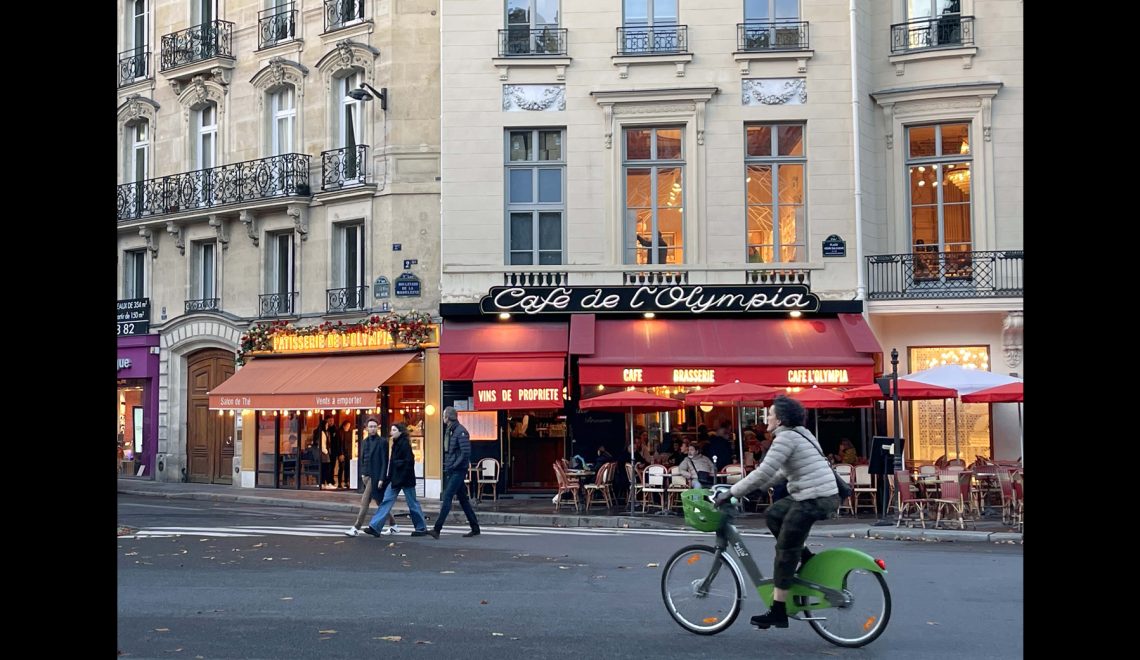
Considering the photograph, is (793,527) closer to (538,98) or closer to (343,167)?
(538,98)

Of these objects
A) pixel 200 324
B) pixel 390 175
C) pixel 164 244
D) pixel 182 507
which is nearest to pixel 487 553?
pixel 182 507

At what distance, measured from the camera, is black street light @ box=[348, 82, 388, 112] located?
24.8 m

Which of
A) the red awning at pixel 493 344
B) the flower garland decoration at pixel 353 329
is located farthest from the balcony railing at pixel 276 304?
the red awning at pixel 493 344

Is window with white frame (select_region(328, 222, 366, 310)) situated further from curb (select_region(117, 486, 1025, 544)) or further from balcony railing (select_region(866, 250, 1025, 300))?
balcony railing (select_region(866, 250, 1025, 300))

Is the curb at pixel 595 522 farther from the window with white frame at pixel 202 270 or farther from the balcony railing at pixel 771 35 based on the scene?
the balcony railing at pixel 771 35

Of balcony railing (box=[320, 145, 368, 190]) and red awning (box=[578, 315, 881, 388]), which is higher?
balcony railing (box=[320, 145, 368, 190])

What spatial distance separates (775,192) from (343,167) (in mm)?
9367

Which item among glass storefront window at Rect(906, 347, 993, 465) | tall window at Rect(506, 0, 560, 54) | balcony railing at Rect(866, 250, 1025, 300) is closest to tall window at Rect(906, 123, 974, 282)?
balcony railing at Rect(866, 250, 1025, 300)

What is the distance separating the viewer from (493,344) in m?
23.3

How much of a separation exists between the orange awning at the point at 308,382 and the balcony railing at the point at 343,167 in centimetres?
Result: 381

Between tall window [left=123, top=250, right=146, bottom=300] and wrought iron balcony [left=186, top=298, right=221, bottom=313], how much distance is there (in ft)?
6.94
